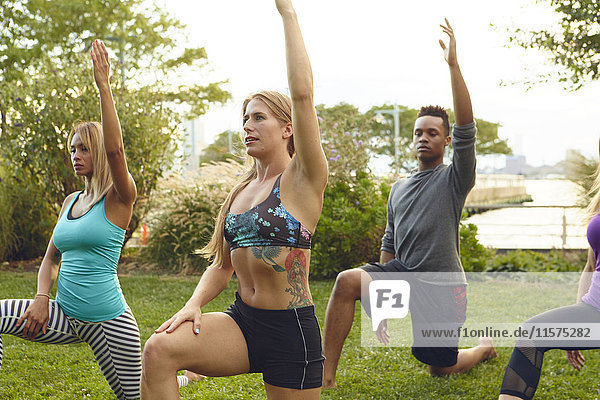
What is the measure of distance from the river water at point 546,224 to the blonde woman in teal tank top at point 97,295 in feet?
17.9

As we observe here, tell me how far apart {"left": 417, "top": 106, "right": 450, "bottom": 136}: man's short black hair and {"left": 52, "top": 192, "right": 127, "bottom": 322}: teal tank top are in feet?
7.89

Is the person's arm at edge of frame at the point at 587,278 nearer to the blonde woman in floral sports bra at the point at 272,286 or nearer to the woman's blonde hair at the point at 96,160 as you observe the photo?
the blonde woman in floral sports bra at the point at 272,286

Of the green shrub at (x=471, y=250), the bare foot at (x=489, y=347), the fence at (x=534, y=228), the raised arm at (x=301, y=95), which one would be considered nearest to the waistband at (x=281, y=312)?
the raised arm at (x=301, y=95)

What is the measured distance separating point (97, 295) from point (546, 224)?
10.3 meters

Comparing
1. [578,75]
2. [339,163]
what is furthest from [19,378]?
[578,75]

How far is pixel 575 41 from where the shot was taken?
342 inches

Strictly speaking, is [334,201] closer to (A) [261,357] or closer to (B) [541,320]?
(B) [541,320]

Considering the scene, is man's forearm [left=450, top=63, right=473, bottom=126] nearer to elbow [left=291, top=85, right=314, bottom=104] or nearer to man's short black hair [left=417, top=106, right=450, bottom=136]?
man's short black hair [left=417, top=106, right=450, bottom=136]

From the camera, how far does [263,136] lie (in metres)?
2.61

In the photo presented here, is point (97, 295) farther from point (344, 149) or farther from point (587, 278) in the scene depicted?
point (344, 149)

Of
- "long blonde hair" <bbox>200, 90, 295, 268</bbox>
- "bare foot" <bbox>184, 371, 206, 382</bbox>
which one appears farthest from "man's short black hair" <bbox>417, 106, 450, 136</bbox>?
"bare foot" <bbox>184, 371, 206, 382</bbox>

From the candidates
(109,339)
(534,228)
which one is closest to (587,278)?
(109,339)

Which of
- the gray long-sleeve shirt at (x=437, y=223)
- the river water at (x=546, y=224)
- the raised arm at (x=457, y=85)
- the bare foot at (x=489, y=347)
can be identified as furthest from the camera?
the river water at (x=546, y=224)

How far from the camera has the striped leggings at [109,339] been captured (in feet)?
11.3
